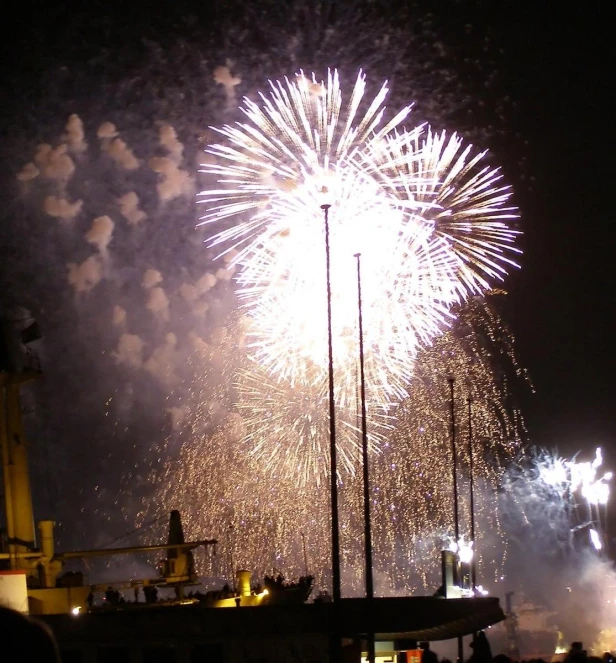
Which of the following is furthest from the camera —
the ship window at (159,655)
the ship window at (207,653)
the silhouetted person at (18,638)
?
the ship window at (159,655)

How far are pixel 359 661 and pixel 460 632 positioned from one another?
3.20 metres

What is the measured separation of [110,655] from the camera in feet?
88.9

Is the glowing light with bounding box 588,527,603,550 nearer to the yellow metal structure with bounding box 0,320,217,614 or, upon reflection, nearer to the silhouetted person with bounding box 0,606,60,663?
the yellow metal structure with bounding box 0,320,217,614

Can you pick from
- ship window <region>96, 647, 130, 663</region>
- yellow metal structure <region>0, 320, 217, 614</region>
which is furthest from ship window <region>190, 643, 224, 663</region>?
yellow metal structure <region>0, 320, 217, 614</region>

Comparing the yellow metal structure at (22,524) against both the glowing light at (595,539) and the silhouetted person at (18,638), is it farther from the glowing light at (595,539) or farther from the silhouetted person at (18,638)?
the glowing light at (595,539)

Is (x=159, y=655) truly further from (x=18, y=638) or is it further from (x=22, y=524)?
(x=18, y=638)

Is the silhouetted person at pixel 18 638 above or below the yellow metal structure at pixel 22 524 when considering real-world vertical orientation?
below

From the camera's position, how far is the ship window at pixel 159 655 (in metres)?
26.7

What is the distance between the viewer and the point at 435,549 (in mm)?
77562

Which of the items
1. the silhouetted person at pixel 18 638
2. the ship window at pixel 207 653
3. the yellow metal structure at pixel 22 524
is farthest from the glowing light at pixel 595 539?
the silhouetted person at pixel 18 638

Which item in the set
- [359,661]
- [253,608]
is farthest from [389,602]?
[253,608]

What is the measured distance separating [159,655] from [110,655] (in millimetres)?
1391

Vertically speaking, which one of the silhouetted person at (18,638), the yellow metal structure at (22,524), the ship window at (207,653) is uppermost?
the yellow metal structure at (22,524)

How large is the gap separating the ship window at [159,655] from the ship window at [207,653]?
519 millimetres
